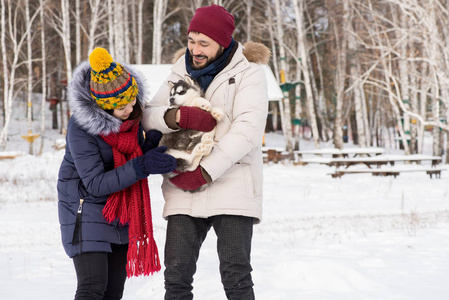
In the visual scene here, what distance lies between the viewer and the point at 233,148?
272cm

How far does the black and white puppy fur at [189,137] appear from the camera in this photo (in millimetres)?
2703

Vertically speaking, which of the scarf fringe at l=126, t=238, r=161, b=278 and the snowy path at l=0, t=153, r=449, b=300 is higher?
the scarf fringe at l=126, t=238, r=161, b=278

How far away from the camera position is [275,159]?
69.7 ft

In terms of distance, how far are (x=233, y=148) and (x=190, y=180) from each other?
27 cm

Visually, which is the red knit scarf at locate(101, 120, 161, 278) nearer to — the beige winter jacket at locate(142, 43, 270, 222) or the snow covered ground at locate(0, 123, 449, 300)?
the beige winter jacket at locate(142, 43, 270, 222)

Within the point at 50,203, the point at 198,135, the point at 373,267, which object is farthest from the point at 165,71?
the point at 198,135

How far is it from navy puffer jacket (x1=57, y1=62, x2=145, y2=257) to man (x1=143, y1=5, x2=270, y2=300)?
11.7 inches

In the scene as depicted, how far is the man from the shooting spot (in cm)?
273

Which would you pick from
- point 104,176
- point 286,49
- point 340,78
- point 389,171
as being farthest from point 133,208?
point 286,49

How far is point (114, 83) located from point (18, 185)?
447 inches

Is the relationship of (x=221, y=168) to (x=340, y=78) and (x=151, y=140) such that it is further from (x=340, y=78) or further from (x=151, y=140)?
(x=340, y=78)

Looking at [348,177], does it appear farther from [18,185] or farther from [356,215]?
[18,185]

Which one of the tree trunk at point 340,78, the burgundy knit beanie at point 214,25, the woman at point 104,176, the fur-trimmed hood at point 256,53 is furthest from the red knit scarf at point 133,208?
the tree trunk at point 340,78

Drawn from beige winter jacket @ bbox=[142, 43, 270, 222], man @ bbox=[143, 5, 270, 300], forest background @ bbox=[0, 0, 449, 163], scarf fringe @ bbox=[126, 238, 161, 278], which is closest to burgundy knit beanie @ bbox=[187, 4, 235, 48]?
man @ bbox=[143, 5, 270, 300]
